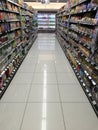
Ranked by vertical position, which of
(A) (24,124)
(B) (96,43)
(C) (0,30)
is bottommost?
(A) (24,124)

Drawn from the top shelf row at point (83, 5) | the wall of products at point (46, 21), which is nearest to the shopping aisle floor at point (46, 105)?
the top shelf row at point (83, 5)

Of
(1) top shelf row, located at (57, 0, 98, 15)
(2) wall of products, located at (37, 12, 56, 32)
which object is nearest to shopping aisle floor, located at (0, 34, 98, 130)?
(1) top shelf row, located at (57, 0, 98, 15)

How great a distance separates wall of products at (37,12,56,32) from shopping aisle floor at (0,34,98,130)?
12994 mm

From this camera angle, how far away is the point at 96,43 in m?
2.34

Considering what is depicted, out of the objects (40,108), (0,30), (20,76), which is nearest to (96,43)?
(40,108)

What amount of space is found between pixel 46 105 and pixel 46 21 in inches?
578

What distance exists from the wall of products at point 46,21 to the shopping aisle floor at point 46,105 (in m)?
13.0

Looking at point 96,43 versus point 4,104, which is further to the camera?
point 4,104

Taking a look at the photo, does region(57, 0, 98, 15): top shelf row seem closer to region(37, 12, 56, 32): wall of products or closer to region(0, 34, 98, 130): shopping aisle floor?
region(0, 34, 98, 130): shopping aisle floor

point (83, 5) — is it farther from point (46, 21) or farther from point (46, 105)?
point (46, 21)

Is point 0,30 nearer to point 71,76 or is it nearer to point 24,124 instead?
point 24,124

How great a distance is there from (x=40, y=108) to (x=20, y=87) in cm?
98

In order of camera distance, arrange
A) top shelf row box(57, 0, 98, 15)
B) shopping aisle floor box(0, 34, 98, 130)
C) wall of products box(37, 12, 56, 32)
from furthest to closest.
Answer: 1. wall of products box(37, 12, 56, 32)
2. top shelf row box(57, 0, 98, 15)
3. shopping aisle floor box(0, 34, 98, 130)

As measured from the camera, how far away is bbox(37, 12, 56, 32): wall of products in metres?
16.0
